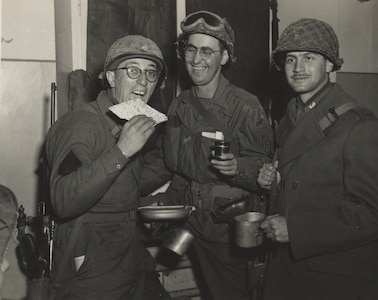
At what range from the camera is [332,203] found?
2.46m

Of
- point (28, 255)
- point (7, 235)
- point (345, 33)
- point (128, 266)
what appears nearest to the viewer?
point (7, 235)

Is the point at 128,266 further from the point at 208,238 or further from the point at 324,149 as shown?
the point at 324,149

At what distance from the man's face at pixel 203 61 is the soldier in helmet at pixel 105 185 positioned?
55cm

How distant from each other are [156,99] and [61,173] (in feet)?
7.65

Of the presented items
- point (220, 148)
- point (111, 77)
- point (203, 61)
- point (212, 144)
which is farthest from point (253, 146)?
point (111, 77)

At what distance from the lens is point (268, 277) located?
289cm

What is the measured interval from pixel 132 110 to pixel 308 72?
1132 mm

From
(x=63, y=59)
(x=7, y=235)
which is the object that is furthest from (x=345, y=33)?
(x=7, y=235)

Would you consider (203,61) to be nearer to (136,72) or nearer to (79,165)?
(136,72)

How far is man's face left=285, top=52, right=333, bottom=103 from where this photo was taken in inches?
107

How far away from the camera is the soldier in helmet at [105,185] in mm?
2340

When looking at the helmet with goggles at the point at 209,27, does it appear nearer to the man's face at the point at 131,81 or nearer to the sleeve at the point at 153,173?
the man's face at the point at 131,81

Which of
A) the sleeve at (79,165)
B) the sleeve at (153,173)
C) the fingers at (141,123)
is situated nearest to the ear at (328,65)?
the fingers at (141,123)

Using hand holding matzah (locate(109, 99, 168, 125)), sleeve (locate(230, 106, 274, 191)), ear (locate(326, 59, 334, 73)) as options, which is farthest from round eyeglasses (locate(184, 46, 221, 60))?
ear (locate(326, 59, 334, 73))
